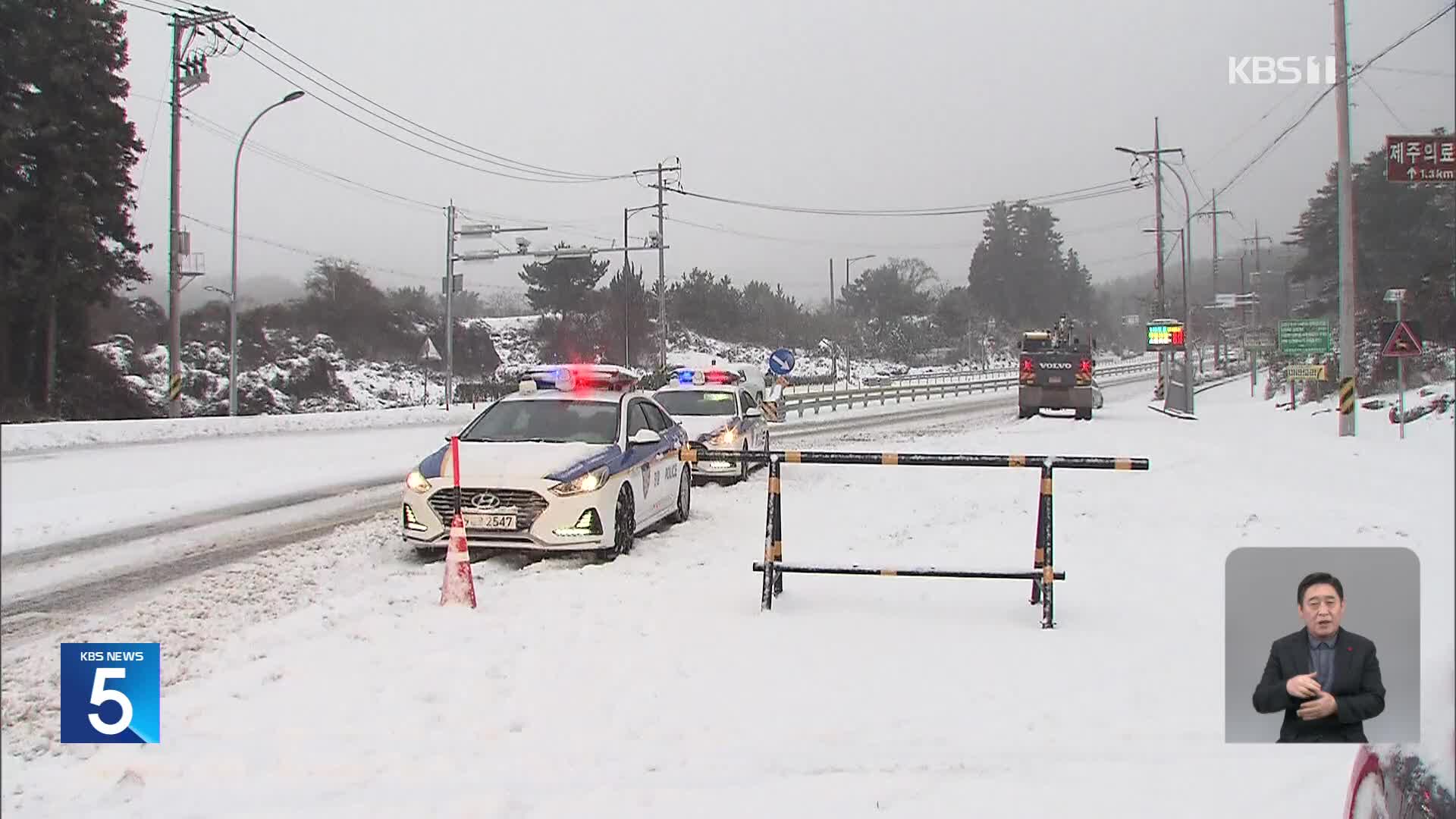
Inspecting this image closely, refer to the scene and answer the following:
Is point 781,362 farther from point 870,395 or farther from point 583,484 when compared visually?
point 583,484

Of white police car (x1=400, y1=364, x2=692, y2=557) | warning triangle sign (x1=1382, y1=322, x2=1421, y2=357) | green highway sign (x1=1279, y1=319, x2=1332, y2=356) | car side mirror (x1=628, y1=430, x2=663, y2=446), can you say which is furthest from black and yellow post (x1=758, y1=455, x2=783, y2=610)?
green highway sign (x1=1279, y1=319, x2=1332, y2=356)

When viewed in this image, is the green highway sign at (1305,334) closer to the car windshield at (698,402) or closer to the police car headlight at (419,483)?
the car windshield at (698,402)

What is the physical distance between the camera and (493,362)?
68375 millimetres

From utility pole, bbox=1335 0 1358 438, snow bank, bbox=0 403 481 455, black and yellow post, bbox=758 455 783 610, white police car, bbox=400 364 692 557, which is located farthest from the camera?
snow bank, bbox=0 403 481 455

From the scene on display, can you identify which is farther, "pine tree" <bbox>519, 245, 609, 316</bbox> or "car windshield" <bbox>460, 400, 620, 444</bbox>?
"pine tree" <bbox>519, 245, 609, 316</bbox>

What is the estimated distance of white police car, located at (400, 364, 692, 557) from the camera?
347 inches

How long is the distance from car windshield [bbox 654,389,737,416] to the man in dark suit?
50.8 ft

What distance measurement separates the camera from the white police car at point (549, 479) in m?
8.82

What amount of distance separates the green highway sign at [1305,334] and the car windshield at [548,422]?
84.9 ft

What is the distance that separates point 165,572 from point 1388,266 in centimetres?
4024

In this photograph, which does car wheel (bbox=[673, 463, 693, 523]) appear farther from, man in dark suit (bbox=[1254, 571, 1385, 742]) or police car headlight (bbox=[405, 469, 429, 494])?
man in dark suit (bbox=[1254, 571, 1385, 742])

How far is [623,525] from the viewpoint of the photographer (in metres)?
9.58

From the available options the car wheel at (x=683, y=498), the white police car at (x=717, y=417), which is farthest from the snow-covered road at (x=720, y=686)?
the white police car at (x=717, y=417)

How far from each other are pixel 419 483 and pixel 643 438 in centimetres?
225
